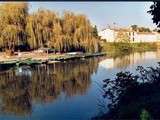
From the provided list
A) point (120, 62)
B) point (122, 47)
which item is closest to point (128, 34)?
point (122, 47)

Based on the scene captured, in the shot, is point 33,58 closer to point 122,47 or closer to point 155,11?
point 122,47

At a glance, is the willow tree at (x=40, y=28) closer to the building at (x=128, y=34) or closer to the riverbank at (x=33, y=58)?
the riverbank at (x=33, y=58)

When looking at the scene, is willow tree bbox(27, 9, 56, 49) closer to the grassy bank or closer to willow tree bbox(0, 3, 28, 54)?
willow tree bbox(0, 3, 28, 54)

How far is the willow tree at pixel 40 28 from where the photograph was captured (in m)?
41.6

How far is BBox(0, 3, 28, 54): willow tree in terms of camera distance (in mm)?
39438

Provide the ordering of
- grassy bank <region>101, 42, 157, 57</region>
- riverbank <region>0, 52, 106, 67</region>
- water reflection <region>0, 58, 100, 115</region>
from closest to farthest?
water reflection <region>0, 58, 100, 115</region>, riverbank <region>0, 52, 106, 67</region>, grassy bank <region>101, 42, 157, 57</region>

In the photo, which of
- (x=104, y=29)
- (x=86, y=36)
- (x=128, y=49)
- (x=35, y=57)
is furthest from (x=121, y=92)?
(x=104, y=29)

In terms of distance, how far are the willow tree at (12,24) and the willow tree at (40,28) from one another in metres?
0.75

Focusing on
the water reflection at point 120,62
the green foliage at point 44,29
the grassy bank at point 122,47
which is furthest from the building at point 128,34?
the water reflection at point 120,62

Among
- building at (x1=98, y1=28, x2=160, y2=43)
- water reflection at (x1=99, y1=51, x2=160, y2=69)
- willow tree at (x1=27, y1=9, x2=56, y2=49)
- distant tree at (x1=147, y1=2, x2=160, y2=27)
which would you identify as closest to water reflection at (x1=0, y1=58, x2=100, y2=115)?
distant tree at (x1=147, y1=2, x2=160, y2=27)

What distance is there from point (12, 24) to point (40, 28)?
10.1 ft

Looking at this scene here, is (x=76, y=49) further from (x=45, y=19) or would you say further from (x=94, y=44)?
(x=45, y=19)

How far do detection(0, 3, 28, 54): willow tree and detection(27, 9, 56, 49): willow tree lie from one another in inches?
29.5

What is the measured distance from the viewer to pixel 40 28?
42.3m
